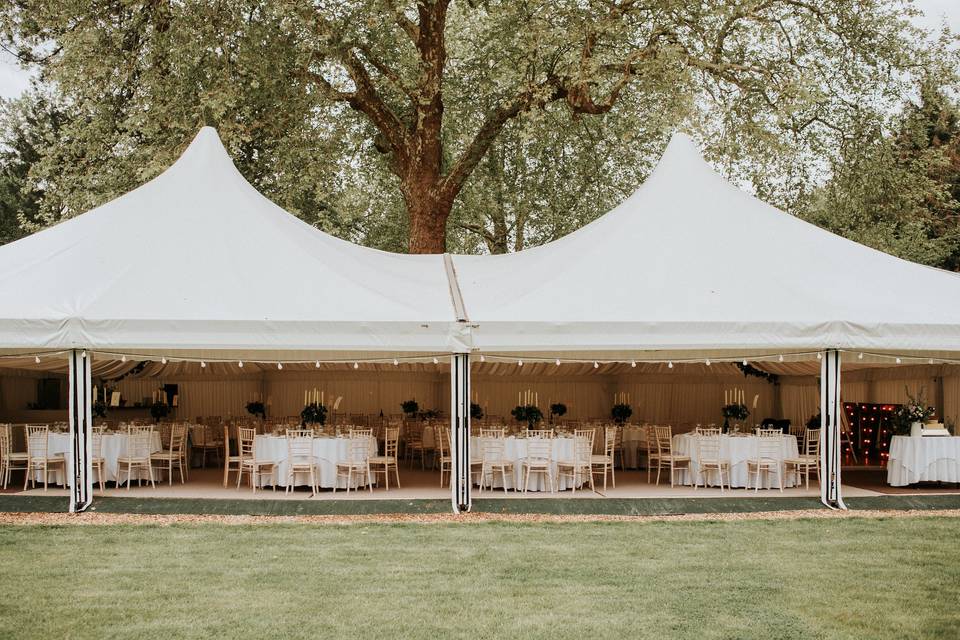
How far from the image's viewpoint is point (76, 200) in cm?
1820

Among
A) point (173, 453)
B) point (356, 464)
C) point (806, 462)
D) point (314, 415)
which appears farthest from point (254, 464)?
point (806, 462)

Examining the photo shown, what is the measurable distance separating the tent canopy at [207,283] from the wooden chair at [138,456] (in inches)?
71.0

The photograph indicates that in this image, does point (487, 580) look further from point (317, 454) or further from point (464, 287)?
point (464, 287)

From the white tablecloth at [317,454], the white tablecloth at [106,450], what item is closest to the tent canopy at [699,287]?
the white tablecloth at [317,454]

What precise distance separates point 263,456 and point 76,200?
8642mm

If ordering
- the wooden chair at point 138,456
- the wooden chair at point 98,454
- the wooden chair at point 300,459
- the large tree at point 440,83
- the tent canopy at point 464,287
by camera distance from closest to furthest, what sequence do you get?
the tent canopy at point 464,287 < the wooden chair at point 300,459 < the wooden chair at point 98,454 < the wooden chair at point 138,456 < the large tree at point 440,83

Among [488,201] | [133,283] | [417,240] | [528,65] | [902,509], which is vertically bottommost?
[902,509]

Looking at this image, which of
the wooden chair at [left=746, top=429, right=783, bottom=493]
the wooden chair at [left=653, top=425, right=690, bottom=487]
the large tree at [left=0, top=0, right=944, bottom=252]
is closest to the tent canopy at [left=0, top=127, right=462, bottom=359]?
→ the wooden chair at [left=653, top=425, right=690, bottom=487]

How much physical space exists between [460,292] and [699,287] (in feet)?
9.51

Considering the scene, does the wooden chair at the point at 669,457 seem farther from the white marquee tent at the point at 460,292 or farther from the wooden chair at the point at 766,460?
the white marquee tent at the point at 460,292

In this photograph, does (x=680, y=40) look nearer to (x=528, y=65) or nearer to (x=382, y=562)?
(x=528, y=65)

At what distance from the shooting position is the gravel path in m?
10.1

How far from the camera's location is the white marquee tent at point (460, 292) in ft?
34.5

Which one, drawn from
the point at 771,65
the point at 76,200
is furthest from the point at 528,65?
the point at 76,200
